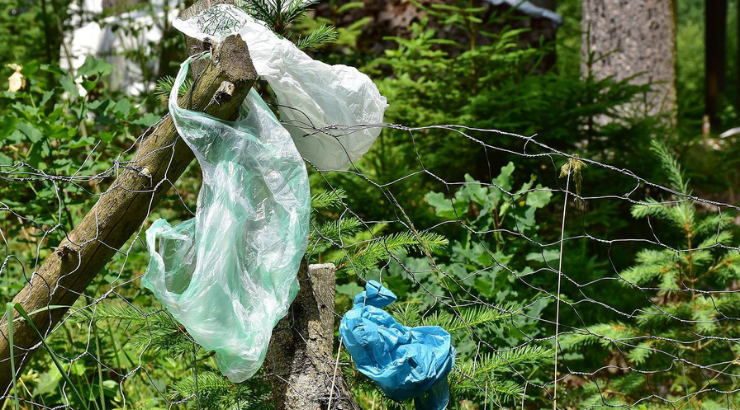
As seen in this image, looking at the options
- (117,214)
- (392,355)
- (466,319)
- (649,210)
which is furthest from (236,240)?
(649,210)

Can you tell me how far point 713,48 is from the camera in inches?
515

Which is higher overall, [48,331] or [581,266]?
[48,331]

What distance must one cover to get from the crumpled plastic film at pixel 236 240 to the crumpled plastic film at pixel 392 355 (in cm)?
18

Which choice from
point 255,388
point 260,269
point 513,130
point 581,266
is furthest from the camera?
point 513,130

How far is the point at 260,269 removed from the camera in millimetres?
1583

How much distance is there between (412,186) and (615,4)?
2.95 m

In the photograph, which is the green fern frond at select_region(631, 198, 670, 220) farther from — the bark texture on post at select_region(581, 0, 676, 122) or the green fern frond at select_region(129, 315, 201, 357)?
the bark texture on post at select_region(581, 0, 676, 122)

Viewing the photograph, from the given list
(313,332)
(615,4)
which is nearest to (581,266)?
(313,332)

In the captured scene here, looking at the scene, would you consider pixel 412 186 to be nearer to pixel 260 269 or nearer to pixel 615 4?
pixel 260 269

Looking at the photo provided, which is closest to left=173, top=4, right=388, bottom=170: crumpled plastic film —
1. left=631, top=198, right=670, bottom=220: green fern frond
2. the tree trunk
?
left=631, top=198, right=670, bottom=220: green fern frond

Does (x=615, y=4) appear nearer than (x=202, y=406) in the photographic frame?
No

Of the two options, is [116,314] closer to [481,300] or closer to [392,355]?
[392,355]

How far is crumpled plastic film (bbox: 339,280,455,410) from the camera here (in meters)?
1.61

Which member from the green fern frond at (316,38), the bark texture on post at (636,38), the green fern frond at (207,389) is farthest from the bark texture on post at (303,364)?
the bark texture on post at (636,38)
